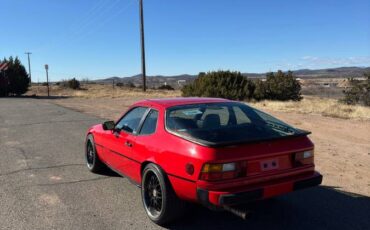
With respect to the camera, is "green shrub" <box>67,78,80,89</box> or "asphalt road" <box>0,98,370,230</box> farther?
"green shrub" <box>67,78,80,89</box>

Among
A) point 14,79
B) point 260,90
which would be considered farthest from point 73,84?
point 260,90

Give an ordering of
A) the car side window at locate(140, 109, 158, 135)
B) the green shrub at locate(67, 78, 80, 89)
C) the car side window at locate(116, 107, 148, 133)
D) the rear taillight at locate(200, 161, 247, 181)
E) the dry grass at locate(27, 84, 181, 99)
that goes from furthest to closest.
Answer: the green shrub at locate(67, 78, 80, 89) → the dry grass at locate(27, 84, 181, 99) → the car side window at locate(116, 107, 148, 133) → the car side window at locate(140, 109, 158, 135) → the rear taillight at locate(200, 161, 247, 181)

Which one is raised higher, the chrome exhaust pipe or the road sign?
the road sign

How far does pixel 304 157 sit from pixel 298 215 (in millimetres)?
779

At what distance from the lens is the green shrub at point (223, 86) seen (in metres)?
28.5

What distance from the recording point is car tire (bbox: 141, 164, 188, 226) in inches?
184

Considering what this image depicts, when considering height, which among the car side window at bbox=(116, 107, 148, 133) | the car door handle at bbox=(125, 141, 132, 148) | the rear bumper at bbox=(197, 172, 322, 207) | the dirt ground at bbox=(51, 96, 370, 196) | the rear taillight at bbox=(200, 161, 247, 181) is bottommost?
the dirt ground at bbox=(51, 96, 370, 196)

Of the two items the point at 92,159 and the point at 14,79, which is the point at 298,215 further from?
the point at 14,79

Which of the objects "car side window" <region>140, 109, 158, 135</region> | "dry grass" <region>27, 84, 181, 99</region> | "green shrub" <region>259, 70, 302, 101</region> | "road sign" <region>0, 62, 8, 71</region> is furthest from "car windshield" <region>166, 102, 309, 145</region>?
"road sign" <region>0, 62, 8, 71</region>

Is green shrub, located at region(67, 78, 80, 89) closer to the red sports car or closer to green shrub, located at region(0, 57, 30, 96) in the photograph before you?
green shrub, located at region(0, 57, 30, 96)

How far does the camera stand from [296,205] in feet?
18.1

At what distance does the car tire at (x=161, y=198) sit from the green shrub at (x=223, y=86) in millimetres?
23271

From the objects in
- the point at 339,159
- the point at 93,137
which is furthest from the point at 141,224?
the point at 339,159

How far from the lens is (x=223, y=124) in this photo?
5.23 m
